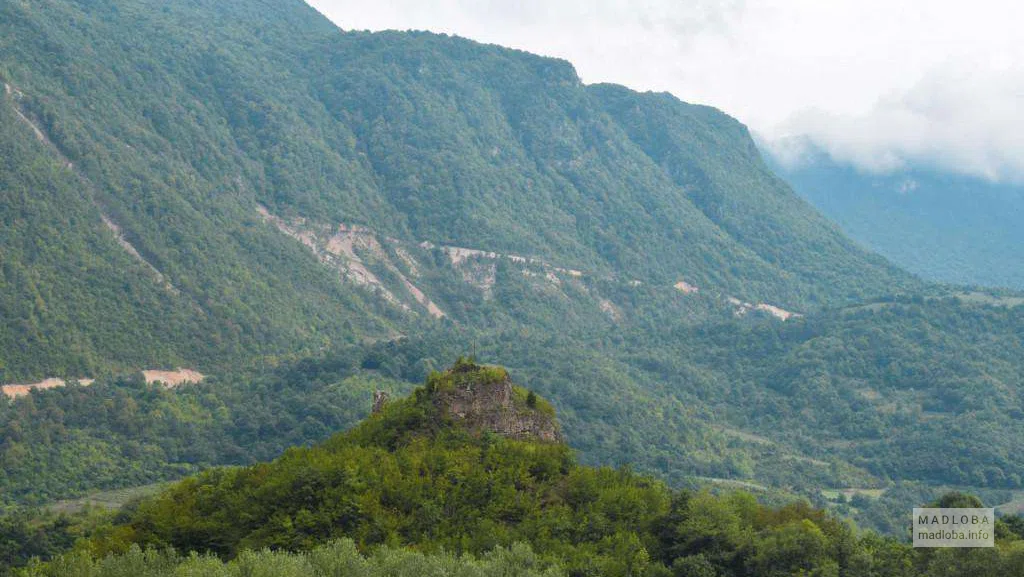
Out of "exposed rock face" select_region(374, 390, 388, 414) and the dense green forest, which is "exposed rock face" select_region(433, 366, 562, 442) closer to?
the dense green forest

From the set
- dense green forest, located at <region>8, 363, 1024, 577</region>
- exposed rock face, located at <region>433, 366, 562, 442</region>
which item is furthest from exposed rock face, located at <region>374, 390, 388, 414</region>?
dense green forest, located at <region>8, 363, 1024, 577</region>

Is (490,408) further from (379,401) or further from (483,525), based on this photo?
(379,401)

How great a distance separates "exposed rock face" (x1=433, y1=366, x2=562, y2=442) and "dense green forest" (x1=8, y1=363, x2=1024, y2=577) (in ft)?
4.30

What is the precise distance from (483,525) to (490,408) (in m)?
14.2

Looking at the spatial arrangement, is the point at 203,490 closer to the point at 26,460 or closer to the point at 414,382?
the point at 26,460

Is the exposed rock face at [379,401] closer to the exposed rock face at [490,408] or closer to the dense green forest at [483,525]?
the exposed rock face at [490,408]

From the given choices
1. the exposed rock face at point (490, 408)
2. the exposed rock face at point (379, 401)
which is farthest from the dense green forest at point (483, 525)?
the exposed rock face at point (379, 401)

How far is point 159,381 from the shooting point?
186m

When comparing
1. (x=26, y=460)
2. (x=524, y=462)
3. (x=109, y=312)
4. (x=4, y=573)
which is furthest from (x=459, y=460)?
(x=109, y=312)

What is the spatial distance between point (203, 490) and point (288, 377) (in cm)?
11803

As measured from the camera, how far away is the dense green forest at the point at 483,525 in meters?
59.1

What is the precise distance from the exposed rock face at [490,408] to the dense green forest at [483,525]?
1309mm

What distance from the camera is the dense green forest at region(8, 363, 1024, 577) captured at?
5912 cm

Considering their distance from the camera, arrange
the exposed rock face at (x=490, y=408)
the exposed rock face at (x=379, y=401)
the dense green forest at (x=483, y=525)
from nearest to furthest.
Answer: the dense green forest at (x=483, y=525)
the exposed rock face at (x=490, y=408)
the exposed rock face at (x=379, y=401)
